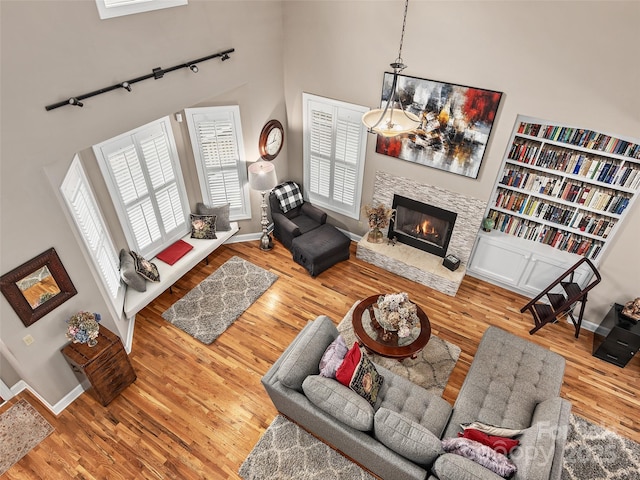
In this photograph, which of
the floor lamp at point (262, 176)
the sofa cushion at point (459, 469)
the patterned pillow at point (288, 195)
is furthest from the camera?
the patterned pillow at point (288, 195)

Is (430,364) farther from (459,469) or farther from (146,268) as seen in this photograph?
(146,268)

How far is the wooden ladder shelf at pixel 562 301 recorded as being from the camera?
5.70 m

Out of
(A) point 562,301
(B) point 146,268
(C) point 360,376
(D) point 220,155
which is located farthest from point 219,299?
(A) point 562,301

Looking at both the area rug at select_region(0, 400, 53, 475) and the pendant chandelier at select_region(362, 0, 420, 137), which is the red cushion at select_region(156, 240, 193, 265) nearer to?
the area rug at select_region(0, 400, 53, 475)

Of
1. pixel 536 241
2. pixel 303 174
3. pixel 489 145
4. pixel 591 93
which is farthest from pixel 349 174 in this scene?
pixel 591 93

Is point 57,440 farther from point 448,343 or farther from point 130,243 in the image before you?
point 448,343

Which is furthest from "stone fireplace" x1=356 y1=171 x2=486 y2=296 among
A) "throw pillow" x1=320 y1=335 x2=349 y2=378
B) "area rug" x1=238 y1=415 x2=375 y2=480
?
"area rug" x1=238 y1=415 x2=375 y2=480

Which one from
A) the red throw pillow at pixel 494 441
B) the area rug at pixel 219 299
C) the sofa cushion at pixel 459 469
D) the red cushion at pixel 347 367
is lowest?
the area rug at pixel 219 299

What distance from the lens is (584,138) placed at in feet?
17.8

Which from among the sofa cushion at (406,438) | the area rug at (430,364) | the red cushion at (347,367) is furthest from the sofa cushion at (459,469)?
the area rug at (430,364)

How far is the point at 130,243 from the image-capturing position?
20.1 ft

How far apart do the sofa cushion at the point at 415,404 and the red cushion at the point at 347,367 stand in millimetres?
526

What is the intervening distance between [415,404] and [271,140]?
4.84 m

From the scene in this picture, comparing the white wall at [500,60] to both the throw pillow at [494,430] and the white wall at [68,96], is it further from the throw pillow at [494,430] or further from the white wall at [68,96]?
the throw pillow at [494,430]
